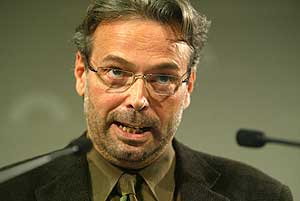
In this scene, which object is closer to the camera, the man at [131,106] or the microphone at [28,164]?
the microphone at [28,164]

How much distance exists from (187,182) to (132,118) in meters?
0.34

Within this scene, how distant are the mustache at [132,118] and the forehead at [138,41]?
141 mm

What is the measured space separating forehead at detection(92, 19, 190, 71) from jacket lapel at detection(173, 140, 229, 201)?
0.34 meters

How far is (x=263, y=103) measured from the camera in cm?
214

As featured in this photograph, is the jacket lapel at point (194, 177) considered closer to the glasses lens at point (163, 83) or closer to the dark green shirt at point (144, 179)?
the dark green shirt at point (144, 179)

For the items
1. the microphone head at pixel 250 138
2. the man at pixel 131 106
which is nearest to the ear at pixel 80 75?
the man at pixel 131 106

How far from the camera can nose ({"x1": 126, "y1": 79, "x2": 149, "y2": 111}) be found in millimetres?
1349

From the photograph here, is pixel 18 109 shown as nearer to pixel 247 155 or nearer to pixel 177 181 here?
pixel 177 181

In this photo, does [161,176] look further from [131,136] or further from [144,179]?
[131,136]

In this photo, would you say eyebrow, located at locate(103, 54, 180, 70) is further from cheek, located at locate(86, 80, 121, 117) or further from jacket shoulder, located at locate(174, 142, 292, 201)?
jacket shoulder, located at locate(174, 142, 292, 201)

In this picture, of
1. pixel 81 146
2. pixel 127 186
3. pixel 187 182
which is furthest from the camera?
pixel 187 182

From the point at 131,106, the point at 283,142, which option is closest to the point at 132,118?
the point at 131,106

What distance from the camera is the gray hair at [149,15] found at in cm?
143

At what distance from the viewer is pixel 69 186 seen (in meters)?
1.48
